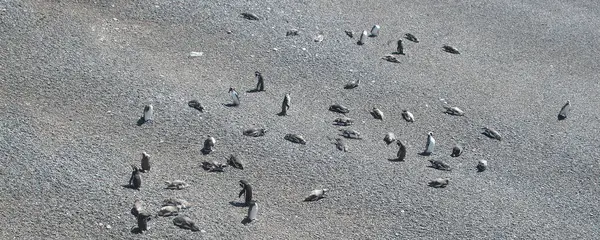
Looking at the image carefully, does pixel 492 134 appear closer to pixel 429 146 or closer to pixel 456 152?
pixel 456 152

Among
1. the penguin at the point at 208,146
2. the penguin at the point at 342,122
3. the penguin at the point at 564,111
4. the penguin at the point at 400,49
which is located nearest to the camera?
the penguin at the point at 208,146

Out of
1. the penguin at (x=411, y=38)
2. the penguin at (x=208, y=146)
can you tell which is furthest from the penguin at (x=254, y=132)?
the penguin at (x=411, y=38)

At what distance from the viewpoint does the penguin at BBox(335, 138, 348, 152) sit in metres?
14.3

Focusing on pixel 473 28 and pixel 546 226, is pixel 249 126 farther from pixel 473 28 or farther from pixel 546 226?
pixel 473 28

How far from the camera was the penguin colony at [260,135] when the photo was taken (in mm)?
12000

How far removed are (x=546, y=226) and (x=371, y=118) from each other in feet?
11.7

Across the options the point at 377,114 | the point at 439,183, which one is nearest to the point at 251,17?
the point at 377,114

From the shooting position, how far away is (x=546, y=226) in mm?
13391

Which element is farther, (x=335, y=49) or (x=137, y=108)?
(x=335, y=49)

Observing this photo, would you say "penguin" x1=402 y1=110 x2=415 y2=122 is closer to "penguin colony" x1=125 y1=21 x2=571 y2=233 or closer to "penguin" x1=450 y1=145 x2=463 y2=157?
"penguin colony" x1=125 y1=21 x2=571 y2=233

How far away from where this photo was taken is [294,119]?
590 inches

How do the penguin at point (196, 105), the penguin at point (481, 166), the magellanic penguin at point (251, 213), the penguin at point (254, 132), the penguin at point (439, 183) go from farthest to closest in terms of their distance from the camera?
1. the penguin at point (196, 105)
2. the penguin at point (481, 166)
3. the penguin at point (254, 132)
4. the penguin at point (439, 183)
5. the magellanic penguin at point (251, 213)

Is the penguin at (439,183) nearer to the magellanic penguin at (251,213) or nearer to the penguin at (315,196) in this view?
the penguin at (315,196)

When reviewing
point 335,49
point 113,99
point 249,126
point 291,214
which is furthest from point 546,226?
point 113,99
